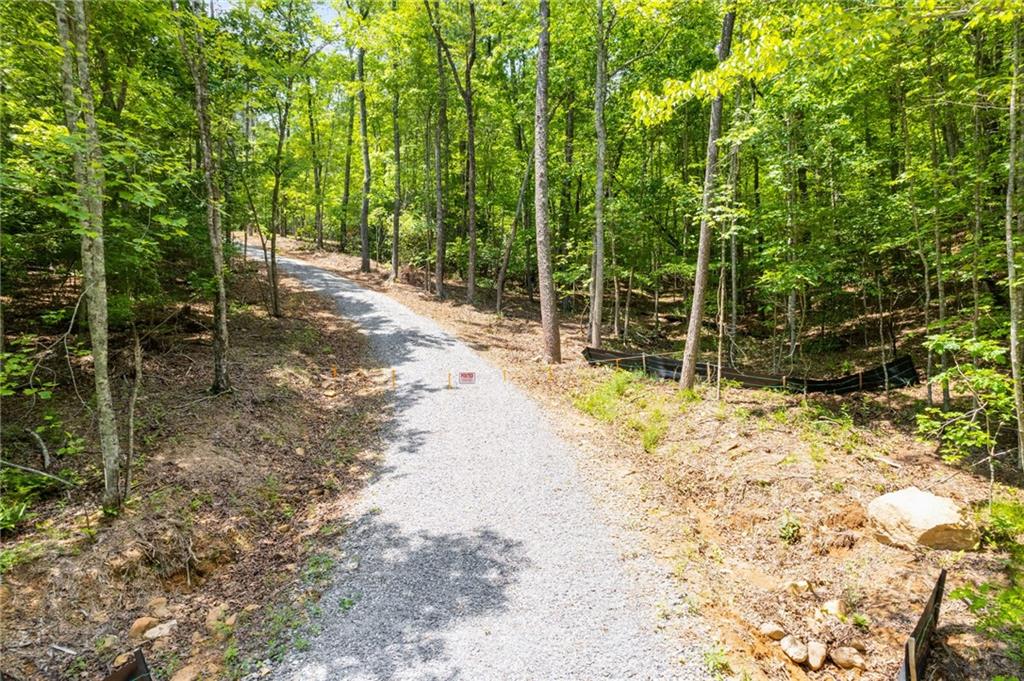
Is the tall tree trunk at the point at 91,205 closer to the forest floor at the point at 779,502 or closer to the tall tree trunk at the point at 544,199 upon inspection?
the forest floor at the point at 779,502

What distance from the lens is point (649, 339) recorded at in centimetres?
1977

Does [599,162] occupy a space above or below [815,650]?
above

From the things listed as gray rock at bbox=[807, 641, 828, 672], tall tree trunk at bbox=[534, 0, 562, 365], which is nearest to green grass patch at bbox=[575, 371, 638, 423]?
tall tree trunk at bbox=[534, 0, 562, 365]

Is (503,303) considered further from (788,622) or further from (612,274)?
(788,622)

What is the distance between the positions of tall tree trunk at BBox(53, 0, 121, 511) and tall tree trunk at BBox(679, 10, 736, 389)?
9888 mm

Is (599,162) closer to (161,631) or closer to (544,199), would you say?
(544,199)

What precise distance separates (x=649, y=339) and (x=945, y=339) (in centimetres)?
1286

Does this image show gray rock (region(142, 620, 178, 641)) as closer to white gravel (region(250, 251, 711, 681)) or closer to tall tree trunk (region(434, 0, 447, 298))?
white gravel (region(250, 251, 711, 681))

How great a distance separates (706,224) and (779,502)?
5.83 m

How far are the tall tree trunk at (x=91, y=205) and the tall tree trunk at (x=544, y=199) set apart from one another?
9.64 metres

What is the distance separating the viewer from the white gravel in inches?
183

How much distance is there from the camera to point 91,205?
5520mm

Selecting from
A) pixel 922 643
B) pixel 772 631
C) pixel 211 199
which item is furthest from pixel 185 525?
pixel 922 643

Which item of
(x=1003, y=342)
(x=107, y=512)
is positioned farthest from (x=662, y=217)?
(x=107, y=512)
